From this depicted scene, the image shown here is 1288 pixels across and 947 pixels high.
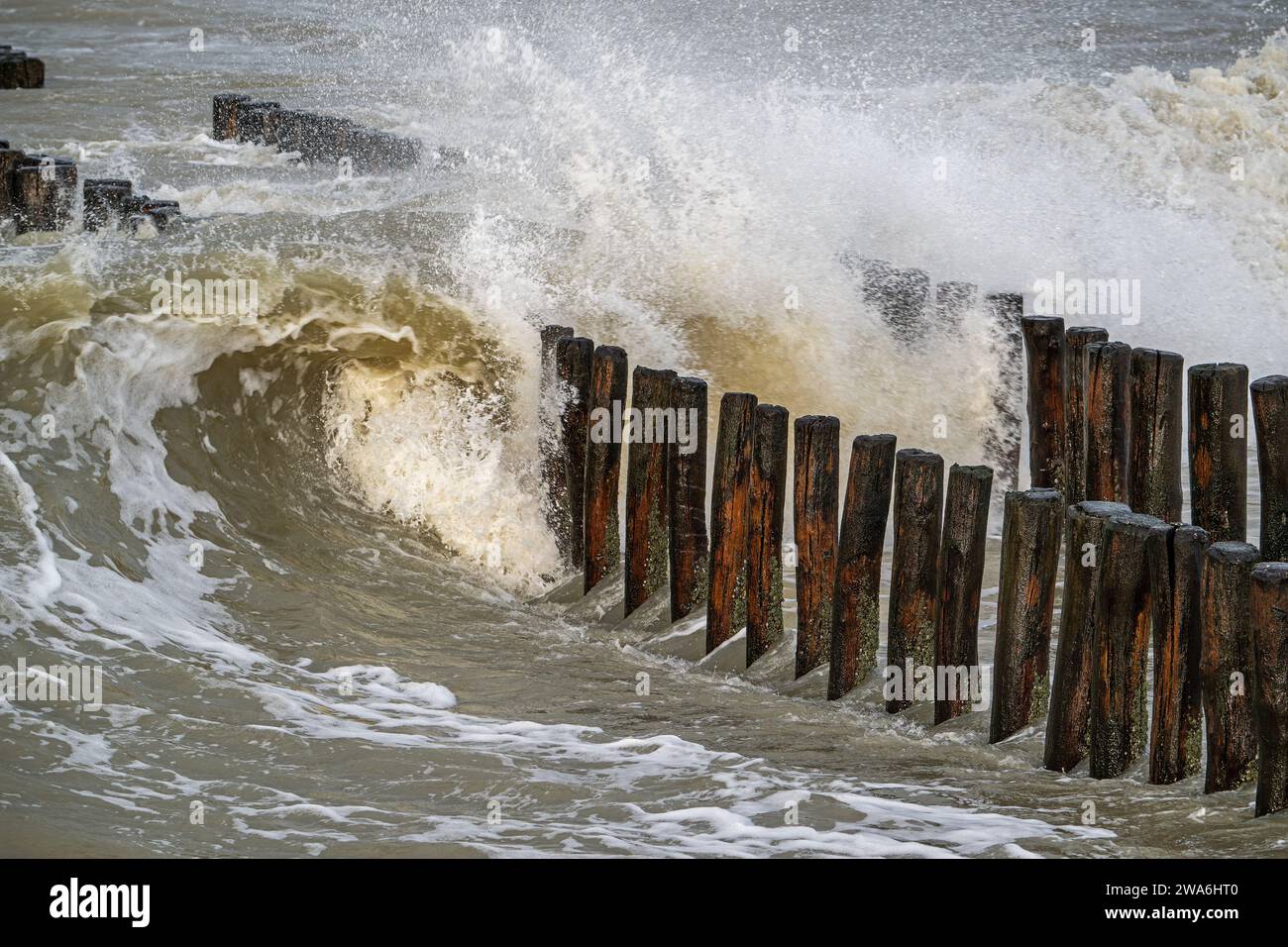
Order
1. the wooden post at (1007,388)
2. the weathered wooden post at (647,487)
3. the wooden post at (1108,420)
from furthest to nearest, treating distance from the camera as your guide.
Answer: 1. the wooden post at (1007,388)
2. the weathered wooden post at (647,487)
3. the wooden post at (1108,420)

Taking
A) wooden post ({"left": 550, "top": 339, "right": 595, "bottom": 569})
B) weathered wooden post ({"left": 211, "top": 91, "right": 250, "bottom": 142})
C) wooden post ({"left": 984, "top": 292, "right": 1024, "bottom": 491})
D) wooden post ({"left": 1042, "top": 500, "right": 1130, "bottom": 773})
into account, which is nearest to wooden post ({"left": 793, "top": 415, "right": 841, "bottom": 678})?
wooden post ({"left": 1042, "top": 500, "right": 1130, "bottom": 773})

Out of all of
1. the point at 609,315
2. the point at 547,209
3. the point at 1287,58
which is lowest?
the point at 609,315

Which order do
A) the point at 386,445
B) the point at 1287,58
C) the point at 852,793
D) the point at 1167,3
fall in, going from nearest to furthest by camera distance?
the point at 852,793 → the point at 386,445 → the point at 1287,58 → the point at 1167,3

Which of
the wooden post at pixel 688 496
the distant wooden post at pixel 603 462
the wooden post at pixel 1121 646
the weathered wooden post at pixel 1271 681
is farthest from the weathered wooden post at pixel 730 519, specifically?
the weathered wooden post at pixel 1271 681

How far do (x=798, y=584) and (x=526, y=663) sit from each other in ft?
4.40

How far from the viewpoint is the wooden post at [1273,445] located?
5988mm

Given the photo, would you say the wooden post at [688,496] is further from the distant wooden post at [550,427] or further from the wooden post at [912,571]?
the wooden post at [912,571]

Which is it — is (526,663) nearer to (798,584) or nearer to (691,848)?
(798,584)

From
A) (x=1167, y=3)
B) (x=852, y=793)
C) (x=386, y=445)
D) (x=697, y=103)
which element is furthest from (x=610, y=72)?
(x=1167, y=3)

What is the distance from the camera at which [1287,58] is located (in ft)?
61.1

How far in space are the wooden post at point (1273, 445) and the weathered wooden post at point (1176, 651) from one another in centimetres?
112

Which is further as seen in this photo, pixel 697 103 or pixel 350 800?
pixel 697 103

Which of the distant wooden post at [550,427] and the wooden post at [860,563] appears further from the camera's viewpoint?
the distant wooden post at [550,427]

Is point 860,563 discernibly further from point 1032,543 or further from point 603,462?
point 603,462
